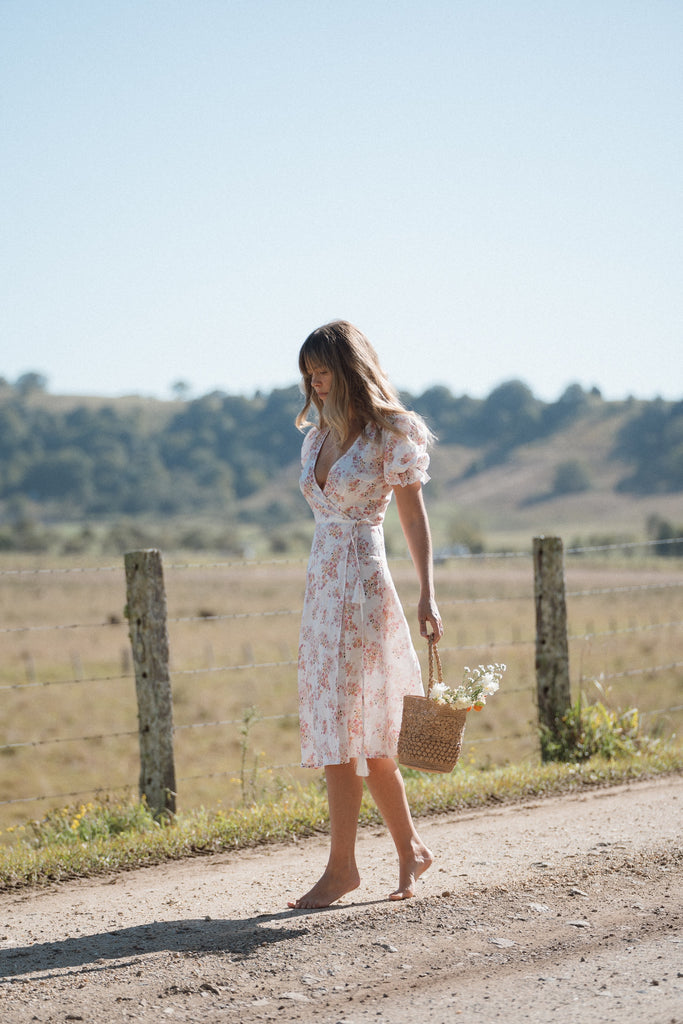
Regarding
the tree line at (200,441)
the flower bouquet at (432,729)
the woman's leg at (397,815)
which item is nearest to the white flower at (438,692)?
the flower bouquet at (432,729)

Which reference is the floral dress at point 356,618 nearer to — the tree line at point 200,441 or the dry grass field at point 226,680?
the dry grass field at point 226,680

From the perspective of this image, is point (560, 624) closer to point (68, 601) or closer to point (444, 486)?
point (68, 601)

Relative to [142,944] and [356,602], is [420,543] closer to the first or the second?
[356,602]

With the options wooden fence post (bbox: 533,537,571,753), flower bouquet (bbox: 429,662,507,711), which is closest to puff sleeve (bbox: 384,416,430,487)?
flower bouquet (bbox: 429,662,507,711)

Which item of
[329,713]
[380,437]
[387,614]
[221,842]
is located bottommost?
[221,842]

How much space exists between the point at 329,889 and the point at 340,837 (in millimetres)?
201

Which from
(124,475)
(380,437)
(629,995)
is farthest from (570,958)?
(124,475)

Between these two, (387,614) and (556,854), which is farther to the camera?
(556,854)

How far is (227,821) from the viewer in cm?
564

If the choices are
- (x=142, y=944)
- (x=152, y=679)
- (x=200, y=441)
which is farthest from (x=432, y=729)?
(x=200, y=441)

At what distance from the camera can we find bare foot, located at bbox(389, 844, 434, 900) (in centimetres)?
435

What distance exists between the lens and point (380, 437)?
4.32 m

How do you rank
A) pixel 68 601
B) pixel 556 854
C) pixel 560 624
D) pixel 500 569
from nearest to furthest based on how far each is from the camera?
pixel 556 854
pixel 560 624
pixel 68 601
pixel 500 569

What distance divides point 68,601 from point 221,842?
157 feet
